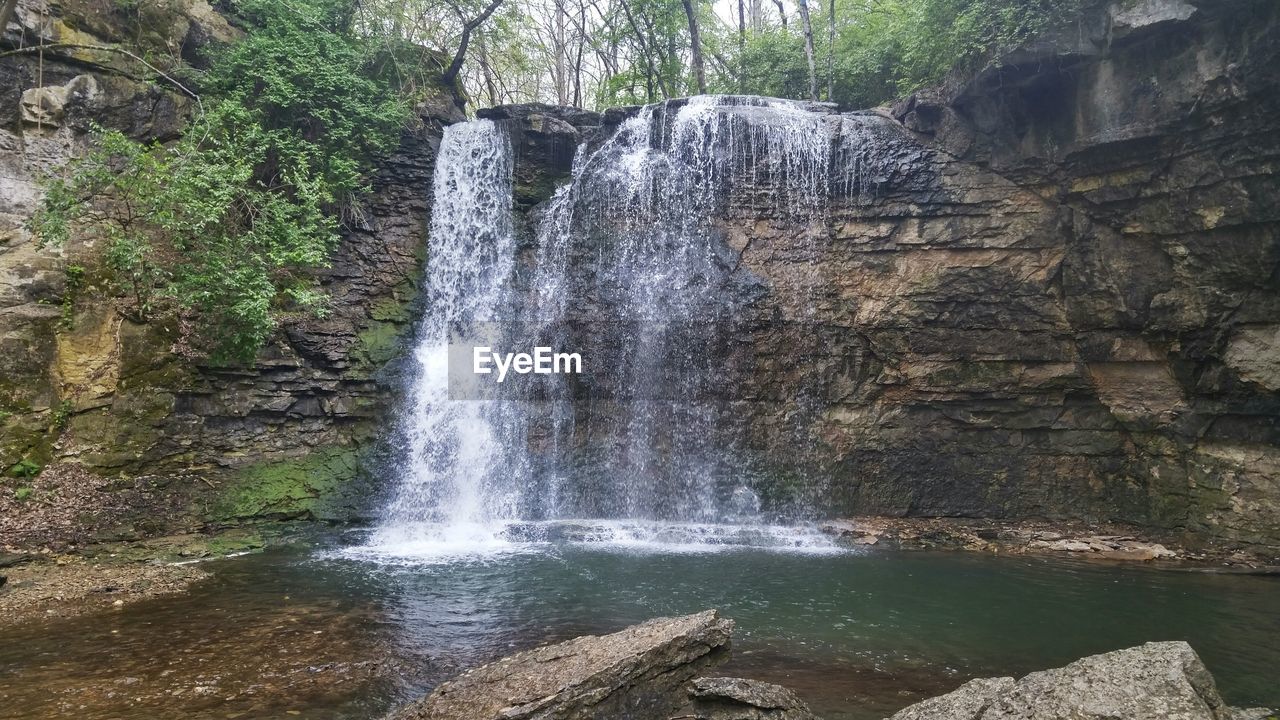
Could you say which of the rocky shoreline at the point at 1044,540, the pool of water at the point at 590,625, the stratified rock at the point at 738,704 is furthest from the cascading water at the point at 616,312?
the stratified rock at the point at 738,704

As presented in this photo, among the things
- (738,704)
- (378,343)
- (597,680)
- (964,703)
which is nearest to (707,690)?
(738,704)

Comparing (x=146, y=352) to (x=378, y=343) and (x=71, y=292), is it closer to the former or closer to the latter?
(x=71, y=292)

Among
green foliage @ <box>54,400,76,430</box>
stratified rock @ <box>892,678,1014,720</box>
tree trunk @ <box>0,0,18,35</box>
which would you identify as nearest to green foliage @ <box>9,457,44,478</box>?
green foliage @ <box>54,400,76,430</box>

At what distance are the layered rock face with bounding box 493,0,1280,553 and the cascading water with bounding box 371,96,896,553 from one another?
11 cm

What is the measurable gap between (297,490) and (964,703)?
32.8 ft

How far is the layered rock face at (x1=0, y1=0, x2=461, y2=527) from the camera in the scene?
967cm

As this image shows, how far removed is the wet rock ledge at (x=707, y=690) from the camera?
3395 millimetres

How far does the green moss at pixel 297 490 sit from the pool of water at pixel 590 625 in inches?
45.3

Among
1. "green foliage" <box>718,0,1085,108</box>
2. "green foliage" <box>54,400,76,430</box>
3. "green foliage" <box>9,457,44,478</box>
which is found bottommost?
"green foliage" <box>9,457,44,478</box>

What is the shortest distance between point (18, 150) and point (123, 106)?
1.57 meters

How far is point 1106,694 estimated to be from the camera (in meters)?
3.41

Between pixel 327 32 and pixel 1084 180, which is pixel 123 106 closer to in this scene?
pixel 327 32

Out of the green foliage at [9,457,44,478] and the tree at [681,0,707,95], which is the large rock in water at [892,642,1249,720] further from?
the tree at [681,0,707,95]

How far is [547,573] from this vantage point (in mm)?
8656
